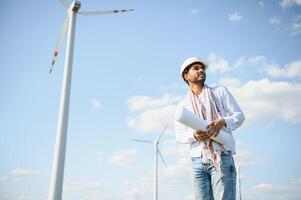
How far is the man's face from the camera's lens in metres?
5.28

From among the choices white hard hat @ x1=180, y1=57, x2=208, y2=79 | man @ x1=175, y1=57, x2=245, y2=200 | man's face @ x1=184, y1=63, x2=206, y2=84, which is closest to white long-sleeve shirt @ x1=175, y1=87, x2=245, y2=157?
man @ x1=175, y1=57, x2=245, y2=200

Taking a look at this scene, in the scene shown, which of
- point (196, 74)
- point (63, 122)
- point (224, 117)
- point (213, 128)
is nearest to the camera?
point (213, 128)

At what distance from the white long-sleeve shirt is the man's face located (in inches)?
9.6

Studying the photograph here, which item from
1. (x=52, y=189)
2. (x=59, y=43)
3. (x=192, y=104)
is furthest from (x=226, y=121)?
(x=59, y=43)

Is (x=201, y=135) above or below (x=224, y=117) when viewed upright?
below

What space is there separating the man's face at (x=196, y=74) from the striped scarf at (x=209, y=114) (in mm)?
147

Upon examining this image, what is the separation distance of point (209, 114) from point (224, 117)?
0.72ft

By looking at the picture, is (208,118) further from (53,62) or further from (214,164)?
(53,62)

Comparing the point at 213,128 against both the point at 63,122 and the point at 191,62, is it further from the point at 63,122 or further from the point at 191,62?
the point at 63,122

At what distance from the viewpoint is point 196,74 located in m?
5.30

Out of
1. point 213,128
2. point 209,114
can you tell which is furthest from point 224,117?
point 213,128

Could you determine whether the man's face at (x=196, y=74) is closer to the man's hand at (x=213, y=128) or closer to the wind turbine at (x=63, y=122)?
the man's hand at (x=213, y=128)

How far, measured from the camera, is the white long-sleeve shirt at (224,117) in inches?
191

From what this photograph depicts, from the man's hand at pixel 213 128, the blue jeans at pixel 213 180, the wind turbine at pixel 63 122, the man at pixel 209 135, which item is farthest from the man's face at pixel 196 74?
the wind turbine at pixel 63 122
